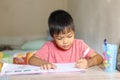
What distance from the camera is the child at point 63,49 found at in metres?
1.25

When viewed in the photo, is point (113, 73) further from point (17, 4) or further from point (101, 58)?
point (17, 4)

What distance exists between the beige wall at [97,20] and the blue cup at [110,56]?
454mm

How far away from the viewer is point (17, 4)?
11.7 feet

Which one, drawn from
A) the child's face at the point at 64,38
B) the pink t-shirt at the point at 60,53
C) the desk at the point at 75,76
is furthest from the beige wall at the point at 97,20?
the desk at the point at 75,76

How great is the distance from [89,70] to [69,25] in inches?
11.6

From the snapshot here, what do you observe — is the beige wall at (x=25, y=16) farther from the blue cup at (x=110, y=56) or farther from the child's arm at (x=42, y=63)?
the blue cup at (x=110, y=56)

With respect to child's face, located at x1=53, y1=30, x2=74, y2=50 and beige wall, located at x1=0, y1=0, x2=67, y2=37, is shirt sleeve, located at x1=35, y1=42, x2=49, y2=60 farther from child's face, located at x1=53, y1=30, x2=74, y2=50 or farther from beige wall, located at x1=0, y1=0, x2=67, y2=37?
beige wall, located at x1=0, y1=0, x2=67, y2=37

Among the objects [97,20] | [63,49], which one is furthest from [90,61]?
[97,20]

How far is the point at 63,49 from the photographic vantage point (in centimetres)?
145

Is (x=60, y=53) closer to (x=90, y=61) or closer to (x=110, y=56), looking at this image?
(x=90, y=61)

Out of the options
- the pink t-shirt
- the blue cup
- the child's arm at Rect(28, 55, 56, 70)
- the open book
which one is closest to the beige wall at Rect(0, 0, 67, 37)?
the pink t-shirt

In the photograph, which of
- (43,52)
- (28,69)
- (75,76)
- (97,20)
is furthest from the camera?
(97,20)

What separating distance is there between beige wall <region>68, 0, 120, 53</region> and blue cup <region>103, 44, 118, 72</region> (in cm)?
45

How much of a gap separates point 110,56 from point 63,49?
38 centimetres
